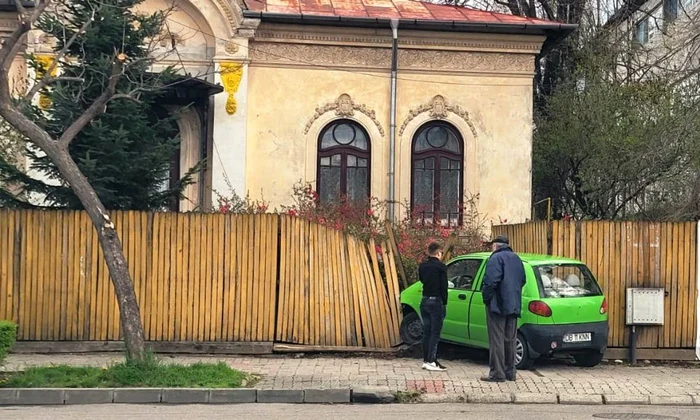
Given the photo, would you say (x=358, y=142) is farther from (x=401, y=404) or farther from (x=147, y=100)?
(x=401, y=404)

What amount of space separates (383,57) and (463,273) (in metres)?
8.39

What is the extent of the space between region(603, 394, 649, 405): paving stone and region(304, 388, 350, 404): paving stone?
10.3 feet

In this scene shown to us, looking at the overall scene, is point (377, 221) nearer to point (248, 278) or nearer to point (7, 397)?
point (248, 278)

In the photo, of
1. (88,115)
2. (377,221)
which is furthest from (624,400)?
(88,115)

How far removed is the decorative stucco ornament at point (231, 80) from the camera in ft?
61.3

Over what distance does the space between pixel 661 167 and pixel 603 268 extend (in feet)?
24.8

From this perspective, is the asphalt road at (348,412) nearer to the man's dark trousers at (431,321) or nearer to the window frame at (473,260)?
the man's dark trousers at (431,321)

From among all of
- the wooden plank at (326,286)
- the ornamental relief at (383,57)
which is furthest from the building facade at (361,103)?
the wooden plank at (326,286)

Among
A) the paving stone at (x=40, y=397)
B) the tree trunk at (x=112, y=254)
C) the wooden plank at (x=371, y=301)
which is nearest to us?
the paving stone at (x=40, y=397)

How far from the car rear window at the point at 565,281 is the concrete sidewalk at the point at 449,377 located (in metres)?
1.13

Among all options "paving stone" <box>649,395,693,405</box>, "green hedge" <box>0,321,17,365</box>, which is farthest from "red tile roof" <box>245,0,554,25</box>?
"paving stone" <box>649,395,693,405</box>

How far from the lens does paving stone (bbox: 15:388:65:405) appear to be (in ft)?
31.7

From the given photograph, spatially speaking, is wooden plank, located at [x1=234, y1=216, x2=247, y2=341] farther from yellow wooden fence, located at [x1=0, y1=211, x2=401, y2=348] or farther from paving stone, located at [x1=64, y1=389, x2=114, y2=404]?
paving stone, located at [x1=64, y1=389, x2=114, y2=404]

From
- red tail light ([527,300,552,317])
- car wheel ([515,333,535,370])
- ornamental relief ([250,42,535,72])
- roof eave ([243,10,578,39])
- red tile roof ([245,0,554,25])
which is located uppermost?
red tile roof ([245,0,554,25])
